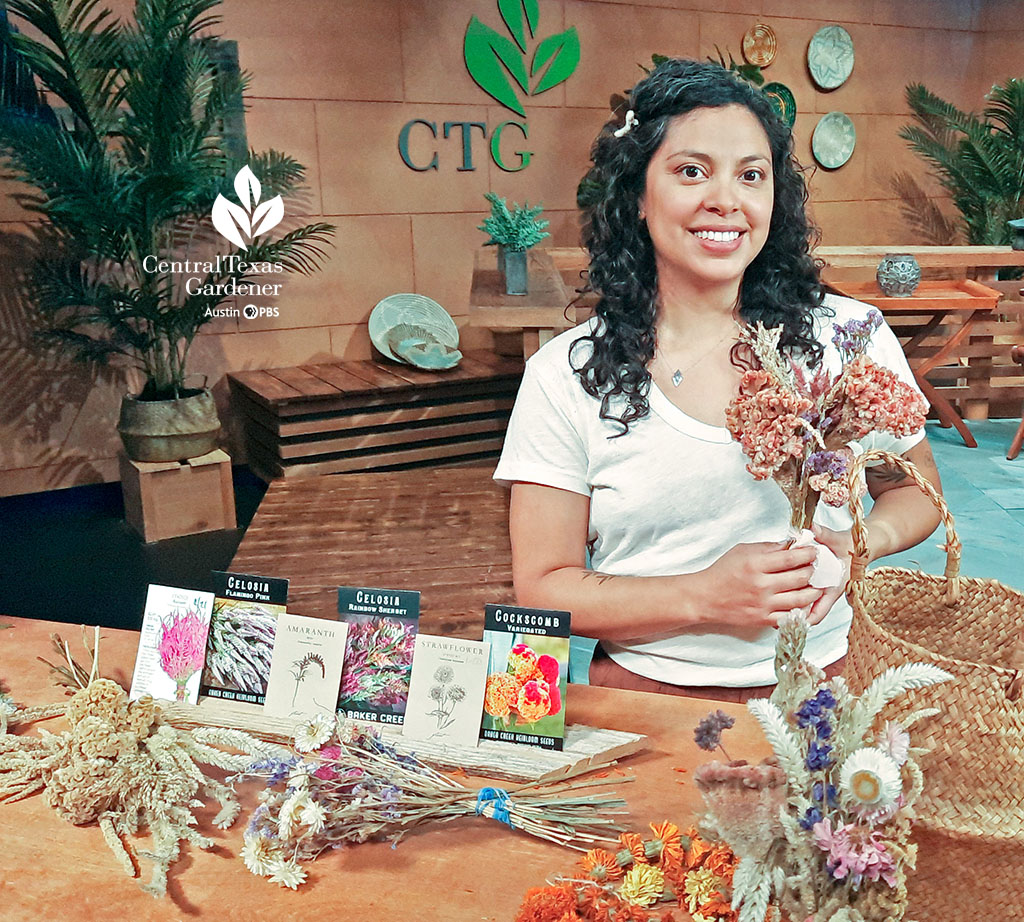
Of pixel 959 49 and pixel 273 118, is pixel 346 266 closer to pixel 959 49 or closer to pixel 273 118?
pixel 273 118

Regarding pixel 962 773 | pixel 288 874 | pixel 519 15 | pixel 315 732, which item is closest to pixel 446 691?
pixel 315 732

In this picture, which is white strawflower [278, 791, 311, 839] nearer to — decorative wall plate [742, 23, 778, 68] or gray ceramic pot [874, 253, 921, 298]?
gray ceramic pot [874, 253, 921, 298]

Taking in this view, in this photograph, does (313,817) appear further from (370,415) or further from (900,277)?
(900,277)

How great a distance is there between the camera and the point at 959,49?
25.5ft

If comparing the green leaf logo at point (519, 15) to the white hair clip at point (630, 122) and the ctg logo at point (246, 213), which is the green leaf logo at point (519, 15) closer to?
the ctg logo at point (246, 213)

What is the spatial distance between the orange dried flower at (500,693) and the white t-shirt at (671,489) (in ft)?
1.14

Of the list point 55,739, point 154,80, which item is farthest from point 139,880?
point 154,80

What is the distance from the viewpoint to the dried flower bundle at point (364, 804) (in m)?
1.04

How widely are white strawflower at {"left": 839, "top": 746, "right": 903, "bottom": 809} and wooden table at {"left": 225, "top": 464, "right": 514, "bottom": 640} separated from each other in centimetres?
135

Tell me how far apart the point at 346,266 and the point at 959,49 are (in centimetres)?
525

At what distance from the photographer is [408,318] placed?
5.91 metres

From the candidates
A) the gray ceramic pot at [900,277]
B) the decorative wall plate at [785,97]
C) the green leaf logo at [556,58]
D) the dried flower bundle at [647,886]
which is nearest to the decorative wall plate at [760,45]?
the decorative wall plate at [785,97]

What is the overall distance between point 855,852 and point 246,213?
517 cm

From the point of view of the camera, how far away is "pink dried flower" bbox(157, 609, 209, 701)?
1.35 m
